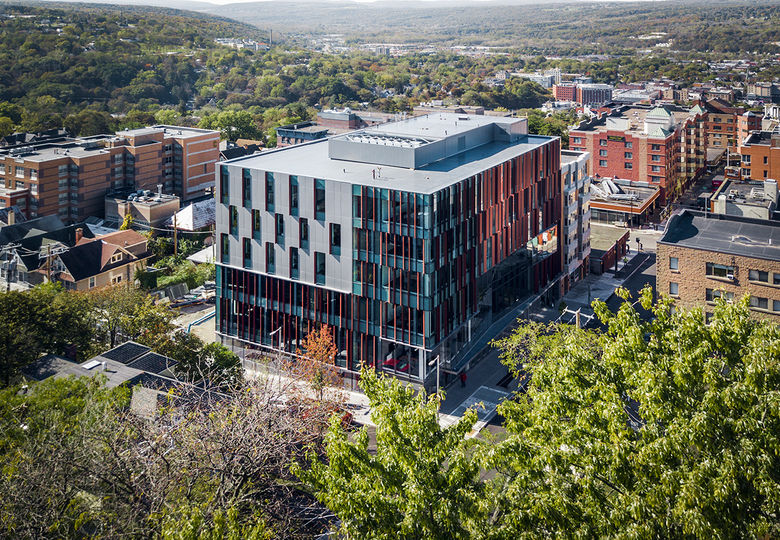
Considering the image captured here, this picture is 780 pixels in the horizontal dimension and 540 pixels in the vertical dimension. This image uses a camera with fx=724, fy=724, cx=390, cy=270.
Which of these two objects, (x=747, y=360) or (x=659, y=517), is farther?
(x=747, y=360)

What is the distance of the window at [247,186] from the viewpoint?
166 feet

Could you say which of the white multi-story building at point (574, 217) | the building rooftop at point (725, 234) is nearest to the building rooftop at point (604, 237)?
the white multi-story building at point (574, 217)

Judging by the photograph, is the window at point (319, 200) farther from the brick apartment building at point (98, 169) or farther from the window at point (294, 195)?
the brick apartment building at point (98, 169)

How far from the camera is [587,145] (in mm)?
107438

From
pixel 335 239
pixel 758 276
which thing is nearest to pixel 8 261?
pixel 335 239

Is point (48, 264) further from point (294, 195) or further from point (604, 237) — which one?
point (604, 237)

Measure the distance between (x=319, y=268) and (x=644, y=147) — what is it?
67811 mm

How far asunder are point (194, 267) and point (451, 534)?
63.0 m

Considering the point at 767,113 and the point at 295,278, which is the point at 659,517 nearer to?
the point at 295,278

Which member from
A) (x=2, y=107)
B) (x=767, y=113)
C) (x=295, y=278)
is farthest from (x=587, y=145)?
(x=2, y=107)

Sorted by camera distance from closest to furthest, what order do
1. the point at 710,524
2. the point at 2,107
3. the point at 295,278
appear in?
the point at 710,524, the point at 295,278, the point at 2,107

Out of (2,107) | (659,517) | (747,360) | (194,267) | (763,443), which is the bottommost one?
(194,267)

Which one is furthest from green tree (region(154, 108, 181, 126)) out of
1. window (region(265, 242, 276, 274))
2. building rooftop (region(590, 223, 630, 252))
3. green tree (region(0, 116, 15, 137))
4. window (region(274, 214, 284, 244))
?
window (region(274, 214, 284, 244))

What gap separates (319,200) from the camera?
158 feet
